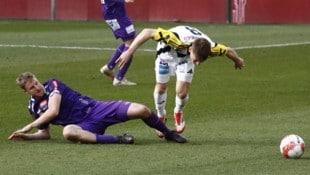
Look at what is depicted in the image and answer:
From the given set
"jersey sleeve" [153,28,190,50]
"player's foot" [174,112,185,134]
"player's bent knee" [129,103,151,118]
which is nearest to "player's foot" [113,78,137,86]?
"player's foot" [174,112,185,134]

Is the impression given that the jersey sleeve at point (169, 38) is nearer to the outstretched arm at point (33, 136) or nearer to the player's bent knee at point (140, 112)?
the player's bent knee at point (140, 112)

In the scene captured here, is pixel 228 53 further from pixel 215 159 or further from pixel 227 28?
pixel 227 28

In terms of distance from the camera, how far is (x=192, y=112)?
16844mm

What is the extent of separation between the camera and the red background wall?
4358cm

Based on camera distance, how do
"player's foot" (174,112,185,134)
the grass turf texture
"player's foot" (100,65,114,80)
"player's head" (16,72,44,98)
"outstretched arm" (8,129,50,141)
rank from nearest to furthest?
the grass turf texture < "player's head" (16,72,44,98) < "outstretched arm" (8,129,50,141) < "player's foot" (174,112,185,134) < "player's foot" (100,65,114,80)

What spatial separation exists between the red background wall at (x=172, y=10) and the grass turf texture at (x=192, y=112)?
980 cm

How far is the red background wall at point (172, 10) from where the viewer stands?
43581 millimetres

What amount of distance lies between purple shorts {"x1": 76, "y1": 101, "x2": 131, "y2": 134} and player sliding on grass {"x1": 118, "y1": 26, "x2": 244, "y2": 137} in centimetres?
55

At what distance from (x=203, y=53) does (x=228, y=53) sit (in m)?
0.72

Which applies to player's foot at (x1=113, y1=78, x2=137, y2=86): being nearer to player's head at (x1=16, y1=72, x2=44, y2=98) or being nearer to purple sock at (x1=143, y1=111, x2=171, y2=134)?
purple sock at (x1=143, y1=111, x2=171, y2=134)

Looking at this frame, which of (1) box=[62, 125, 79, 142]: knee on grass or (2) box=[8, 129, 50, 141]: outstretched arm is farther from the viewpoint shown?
(2) box=[8, 129, 50, 141]: outstretched arm

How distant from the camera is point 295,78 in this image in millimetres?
22391

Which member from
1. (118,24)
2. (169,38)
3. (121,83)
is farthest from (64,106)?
(118,24)

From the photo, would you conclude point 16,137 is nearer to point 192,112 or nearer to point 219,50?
point 219,50
